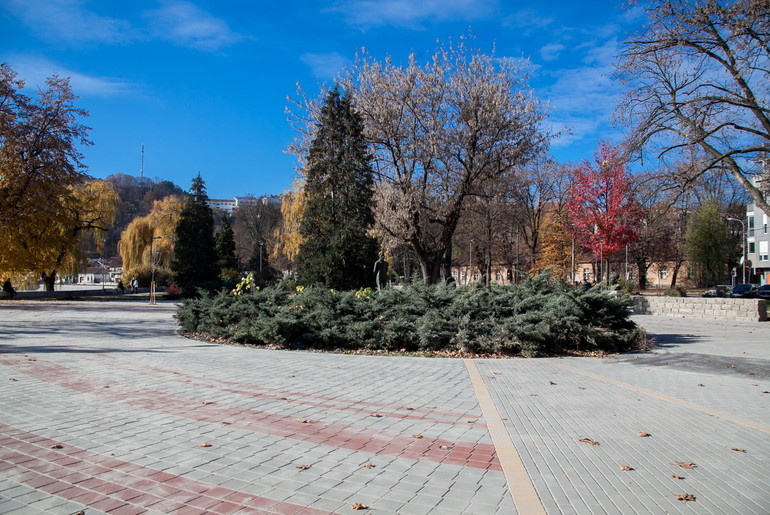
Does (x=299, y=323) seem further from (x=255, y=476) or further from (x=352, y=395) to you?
(x=255, y=476)

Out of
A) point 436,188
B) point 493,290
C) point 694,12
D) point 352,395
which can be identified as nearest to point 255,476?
point 352,395

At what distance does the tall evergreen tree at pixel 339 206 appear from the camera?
19172mm

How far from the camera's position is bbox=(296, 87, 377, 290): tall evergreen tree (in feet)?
62.9

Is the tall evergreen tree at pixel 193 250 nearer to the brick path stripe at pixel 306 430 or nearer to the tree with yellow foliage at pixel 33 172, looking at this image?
the tree with yellow foliage at pixel 33 172

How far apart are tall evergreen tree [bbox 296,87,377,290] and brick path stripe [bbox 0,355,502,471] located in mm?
12088

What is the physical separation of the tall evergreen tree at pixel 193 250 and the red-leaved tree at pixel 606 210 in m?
31.1

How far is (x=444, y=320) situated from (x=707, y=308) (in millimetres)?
16528

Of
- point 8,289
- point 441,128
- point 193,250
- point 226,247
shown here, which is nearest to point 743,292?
point 441,128

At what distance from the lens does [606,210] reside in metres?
35.4

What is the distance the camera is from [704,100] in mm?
18141

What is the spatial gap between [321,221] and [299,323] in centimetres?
856

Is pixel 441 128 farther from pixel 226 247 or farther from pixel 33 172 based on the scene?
pixel 226 247

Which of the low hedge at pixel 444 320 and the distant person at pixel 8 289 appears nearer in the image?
the low hedge at pixel 444 320

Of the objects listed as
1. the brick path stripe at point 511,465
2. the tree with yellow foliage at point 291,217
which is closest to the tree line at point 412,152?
the brick path stripe at point 511,465
